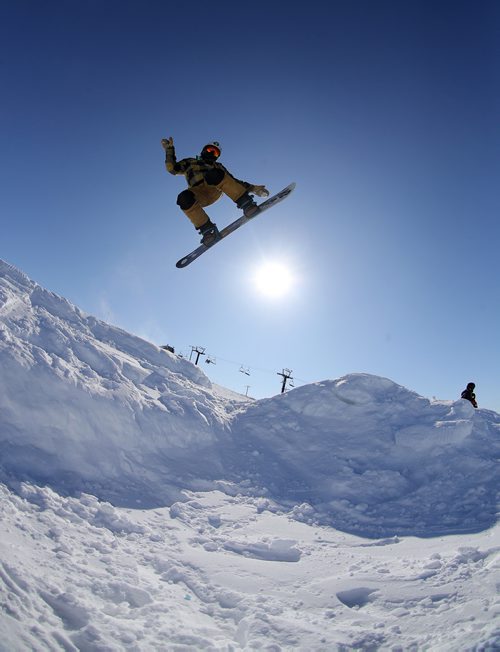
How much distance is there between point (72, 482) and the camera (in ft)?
22.8

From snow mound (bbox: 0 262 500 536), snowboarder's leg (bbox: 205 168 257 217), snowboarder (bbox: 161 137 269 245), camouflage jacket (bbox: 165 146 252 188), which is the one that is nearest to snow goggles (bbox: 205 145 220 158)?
snowboarder (bbox: 161 137 269 245)

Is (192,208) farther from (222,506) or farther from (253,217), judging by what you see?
(222,506)

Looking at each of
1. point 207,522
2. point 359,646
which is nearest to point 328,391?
point 207,522

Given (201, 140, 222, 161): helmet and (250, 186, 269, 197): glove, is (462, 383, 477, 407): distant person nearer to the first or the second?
(250, 186, 269, 197): glove

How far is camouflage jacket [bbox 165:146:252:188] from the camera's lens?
7.27 m

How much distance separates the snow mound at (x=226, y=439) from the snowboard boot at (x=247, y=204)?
5.58 m

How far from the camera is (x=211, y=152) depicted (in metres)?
7.21

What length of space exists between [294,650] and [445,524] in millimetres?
4762

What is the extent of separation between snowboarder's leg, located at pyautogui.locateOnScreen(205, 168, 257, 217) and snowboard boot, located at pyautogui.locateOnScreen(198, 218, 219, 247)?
2.28ft

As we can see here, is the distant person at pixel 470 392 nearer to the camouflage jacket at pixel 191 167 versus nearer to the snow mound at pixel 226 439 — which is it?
the snow mound at pixel 226 439

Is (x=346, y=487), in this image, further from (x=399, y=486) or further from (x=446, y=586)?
(x=446, y=586)

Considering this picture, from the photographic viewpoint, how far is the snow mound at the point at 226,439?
294 inches

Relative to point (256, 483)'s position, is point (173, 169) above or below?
above

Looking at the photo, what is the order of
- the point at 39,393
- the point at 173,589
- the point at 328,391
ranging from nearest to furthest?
the point at 173,589, the point at 39,393, the point at 328,391
